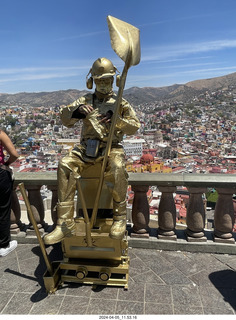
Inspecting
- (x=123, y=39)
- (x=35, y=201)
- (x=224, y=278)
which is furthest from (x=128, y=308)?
(x=123, y=39)

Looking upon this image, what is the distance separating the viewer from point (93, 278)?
2.95m

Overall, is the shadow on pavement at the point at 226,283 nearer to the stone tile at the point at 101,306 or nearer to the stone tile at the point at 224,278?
the stone tile at the point at 224,278

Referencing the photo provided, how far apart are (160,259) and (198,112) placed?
561 ft

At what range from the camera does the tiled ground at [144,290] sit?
8.65 ft

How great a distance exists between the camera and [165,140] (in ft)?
382

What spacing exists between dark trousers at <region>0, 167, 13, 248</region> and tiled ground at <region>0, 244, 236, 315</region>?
283 mm

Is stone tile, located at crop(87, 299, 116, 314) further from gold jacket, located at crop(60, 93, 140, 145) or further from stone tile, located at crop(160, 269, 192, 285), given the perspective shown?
→ gold jacket, located at crop(60, 93, 140, 145)

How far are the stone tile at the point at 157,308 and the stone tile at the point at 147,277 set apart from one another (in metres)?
0.37

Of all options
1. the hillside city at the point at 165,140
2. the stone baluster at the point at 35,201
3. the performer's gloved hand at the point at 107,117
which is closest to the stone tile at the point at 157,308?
the performer's gloved hand at the point at 107,117

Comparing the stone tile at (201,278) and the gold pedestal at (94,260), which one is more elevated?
the gold pedestal at (94,260)

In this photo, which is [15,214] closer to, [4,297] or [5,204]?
[5,204]

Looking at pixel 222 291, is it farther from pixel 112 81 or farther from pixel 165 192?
pixel 112 81

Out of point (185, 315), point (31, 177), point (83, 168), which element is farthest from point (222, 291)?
point (31, 177)

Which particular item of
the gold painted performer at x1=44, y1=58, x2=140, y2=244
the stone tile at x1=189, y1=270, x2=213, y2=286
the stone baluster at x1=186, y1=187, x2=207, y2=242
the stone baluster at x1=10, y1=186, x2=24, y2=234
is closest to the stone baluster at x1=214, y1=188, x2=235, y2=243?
the stone baluster at x1=186, y1=187, x2=207, y2=242
